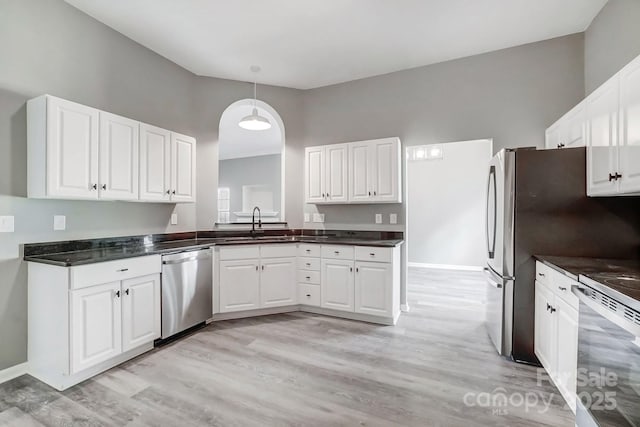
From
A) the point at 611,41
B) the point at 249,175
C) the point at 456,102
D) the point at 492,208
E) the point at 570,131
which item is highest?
the point at 611,41

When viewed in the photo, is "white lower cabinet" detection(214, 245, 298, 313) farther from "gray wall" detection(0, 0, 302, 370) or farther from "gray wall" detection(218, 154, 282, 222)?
"gray wall" detection(218, 154, 282, 222)

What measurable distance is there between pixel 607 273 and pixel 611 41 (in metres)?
2.20

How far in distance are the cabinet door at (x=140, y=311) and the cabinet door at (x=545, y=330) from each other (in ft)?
10.2

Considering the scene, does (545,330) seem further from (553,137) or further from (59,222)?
(59,222)

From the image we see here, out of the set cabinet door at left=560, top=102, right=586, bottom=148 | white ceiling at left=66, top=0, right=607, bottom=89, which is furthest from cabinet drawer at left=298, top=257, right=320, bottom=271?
cabinet door at left=560, top=102, right=586, bottom=148

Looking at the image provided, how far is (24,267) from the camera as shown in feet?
7.43

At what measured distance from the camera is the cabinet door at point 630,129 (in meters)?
1.67

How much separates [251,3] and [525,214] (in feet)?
9.48

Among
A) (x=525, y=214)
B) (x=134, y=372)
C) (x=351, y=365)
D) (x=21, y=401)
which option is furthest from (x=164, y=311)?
(x=525, y=214)

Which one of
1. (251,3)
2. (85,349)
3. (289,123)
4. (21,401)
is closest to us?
(21,401)

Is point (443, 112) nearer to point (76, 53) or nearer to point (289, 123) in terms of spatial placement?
point (289, 123)

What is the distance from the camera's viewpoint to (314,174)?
13.0ft

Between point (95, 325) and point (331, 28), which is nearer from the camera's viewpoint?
point (95, 325)

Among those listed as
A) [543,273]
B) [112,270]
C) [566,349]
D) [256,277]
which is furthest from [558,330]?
[112,270]
